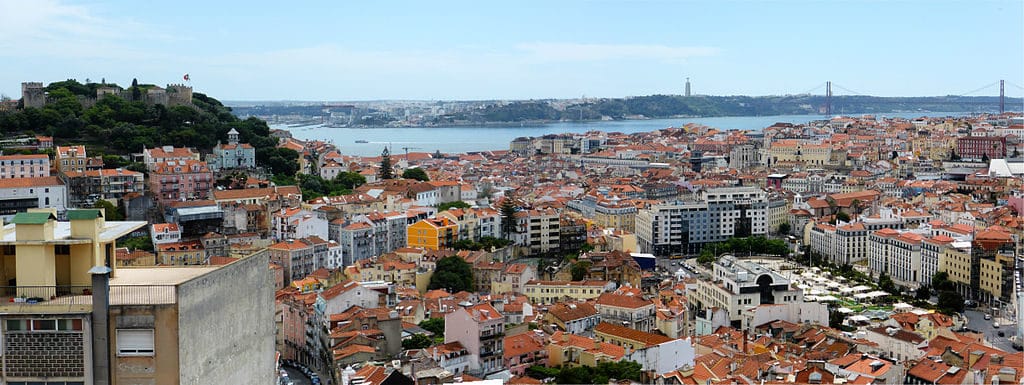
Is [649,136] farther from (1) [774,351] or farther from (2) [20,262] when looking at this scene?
(2) [20,262]

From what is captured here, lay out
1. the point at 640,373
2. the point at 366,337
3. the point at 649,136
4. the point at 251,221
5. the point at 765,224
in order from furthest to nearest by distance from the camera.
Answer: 1. the point at 649,136
2. the point at 765,224
3. the point at 251,221
4. the point at 366,337
5. the point at 640,373

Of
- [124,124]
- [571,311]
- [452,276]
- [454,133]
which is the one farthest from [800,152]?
[454,133]

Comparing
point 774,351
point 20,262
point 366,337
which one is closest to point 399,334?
point 366,337

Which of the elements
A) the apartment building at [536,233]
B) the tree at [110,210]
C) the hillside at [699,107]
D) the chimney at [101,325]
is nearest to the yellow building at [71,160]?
the tree at [110,210]

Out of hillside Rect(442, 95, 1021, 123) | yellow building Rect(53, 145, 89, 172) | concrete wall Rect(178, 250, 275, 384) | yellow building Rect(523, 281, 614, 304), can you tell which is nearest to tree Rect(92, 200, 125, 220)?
yellow building Rect(53, 145, 89, 172)

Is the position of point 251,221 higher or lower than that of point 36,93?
lower

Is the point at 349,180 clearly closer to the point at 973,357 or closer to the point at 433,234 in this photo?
the point at 433,234

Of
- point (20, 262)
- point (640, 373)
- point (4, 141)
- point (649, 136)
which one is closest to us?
point (20, 262)
